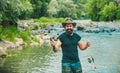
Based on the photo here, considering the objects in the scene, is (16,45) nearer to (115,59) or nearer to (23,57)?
(23,57)

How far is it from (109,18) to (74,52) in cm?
10689

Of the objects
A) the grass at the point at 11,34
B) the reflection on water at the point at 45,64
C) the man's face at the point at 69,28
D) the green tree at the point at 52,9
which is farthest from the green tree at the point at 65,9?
the man's face at the point at 69,28

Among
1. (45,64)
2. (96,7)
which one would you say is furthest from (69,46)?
(96,7)

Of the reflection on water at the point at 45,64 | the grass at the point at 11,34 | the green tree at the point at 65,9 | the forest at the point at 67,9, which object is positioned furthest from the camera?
the green tree at the point at 65,9

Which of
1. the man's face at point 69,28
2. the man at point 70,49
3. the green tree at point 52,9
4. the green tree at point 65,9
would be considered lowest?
the green tree at point 65,9

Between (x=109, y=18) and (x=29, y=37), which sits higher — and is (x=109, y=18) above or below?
below

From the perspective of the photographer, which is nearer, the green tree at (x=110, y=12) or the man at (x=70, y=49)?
the man at (x=70, y=49)

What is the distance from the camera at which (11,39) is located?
39625 mm

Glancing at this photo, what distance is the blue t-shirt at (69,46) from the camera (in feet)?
43.2

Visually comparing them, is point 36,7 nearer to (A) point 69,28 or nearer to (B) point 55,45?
(A) point 69,28

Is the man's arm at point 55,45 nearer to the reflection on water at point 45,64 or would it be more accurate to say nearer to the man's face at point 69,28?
the man's face at point 69,28

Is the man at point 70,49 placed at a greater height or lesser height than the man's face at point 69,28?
lesser

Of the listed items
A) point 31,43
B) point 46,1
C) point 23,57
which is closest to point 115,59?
A: point 23,57

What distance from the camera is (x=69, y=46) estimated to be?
13.2 metres
